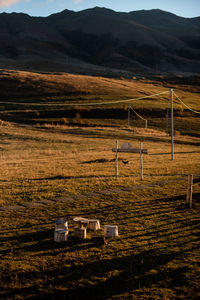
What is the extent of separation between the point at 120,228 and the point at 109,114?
54100 millimetres

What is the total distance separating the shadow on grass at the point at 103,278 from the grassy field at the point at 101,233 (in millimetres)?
22

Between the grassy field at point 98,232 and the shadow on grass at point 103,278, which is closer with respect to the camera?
the shadow on grass at point 103,278

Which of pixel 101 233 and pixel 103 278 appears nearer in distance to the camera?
pixel 103 278

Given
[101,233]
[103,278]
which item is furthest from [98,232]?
[103,278]

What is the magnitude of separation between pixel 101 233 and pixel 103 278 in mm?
2831

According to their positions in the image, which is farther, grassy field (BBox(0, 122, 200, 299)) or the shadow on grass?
grassy field (BBox(0, 122, 200, 299))

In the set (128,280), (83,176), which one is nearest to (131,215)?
(128,280)

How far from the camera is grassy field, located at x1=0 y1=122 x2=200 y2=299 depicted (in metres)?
7.46

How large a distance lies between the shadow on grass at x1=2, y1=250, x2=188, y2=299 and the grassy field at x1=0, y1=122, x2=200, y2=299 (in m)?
0.02

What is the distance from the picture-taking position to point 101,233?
416 inches

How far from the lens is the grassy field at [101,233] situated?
746 centimetres

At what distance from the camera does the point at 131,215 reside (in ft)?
40.2

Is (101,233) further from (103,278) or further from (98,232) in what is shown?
(103,278)

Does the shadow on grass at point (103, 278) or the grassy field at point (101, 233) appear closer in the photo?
the shadow on grass at point (103, 278)
